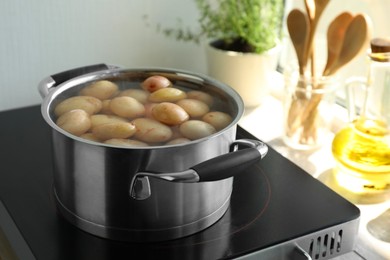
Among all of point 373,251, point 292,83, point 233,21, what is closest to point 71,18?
point 233,21

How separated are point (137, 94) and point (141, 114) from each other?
0.16 ft

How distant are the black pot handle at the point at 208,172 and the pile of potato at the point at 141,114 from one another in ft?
0.17

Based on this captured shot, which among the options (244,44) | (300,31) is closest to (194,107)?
(300,31)

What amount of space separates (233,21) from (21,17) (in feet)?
1.26

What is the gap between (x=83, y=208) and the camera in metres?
0.71

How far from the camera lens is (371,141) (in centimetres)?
91

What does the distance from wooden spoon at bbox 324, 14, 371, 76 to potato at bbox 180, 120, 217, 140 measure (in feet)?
1.19

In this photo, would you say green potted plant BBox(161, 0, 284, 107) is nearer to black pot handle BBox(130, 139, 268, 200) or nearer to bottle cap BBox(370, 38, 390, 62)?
bottle cap BBox(370, 38, 390, 62)

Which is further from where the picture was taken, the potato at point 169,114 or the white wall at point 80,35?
the white wall at point 80,35

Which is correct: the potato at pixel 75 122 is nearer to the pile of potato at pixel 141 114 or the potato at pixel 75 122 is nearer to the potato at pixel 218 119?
the pile of potato at pixel 141 114

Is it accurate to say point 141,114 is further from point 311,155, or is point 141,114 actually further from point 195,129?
point 311,155

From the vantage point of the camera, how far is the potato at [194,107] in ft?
2.44

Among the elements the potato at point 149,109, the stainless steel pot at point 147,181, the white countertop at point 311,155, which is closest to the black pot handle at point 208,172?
the stainless steel pot at point 147,181

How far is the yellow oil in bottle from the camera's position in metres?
0.90
